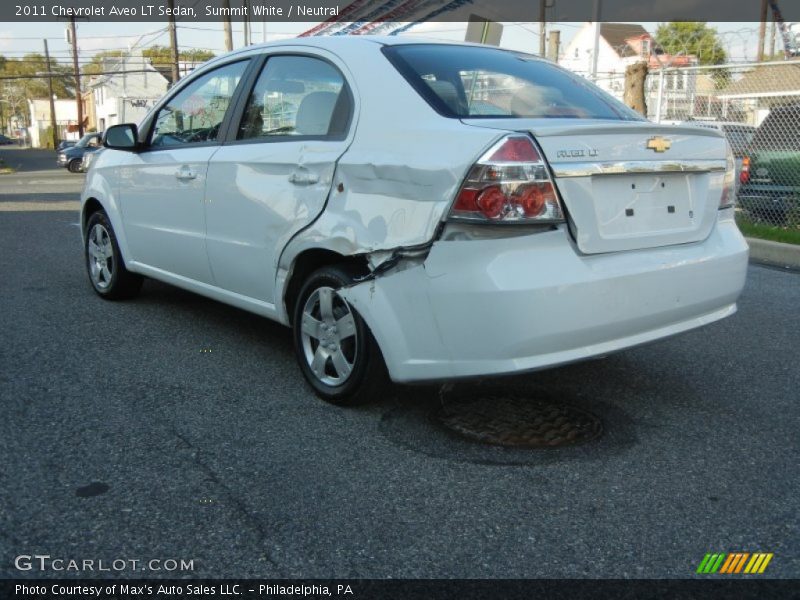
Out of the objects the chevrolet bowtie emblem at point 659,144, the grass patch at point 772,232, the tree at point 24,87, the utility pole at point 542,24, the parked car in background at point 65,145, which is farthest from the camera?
the tree at point 24,87

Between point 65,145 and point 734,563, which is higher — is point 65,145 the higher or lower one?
the higher one

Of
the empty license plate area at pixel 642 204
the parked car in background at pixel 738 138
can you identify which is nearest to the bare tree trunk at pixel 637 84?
the parked car in background at pixel 738 138

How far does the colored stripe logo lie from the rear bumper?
2.98ft

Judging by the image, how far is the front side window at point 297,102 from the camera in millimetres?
3698

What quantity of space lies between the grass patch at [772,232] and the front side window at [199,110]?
6833 millimetres

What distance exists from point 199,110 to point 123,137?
2.26 feet

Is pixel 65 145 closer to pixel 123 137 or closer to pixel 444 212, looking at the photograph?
pixel 123 137

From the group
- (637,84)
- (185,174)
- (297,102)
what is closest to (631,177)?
(297,102)

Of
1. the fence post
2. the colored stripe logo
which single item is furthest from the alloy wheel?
the fence post

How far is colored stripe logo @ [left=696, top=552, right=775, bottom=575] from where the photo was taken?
240 cm

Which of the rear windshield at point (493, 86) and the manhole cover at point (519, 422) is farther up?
the rear windshield at point (493, 86)

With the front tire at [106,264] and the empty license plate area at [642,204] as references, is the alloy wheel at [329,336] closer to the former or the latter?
the empty license plate area at [642,204]

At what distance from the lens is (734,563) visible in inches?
95.9
